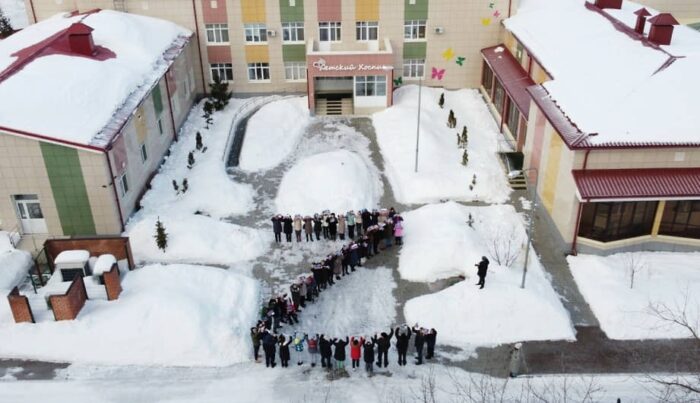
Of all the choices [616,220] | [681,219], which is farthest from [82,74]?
[681,219]

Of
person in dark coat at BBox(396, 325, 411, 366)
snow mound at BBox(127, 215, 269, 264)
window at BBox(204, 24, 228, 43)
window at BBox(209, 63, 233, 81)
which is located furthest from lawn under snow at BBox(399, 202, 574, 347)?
window at BBox(204, 24, 228, 43)

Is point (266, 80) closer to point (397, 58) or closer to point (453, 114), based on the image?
point (397, 58)

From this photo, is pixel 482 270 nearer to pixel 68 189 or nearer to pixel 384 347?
pixel 384 347

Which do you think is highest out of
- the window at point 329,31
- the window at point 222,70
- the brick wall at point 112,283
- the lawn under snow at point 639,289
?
the window at point 329,31

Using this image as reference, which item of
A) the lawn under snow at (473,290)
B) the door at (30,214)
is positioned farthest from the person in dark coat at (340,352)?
the door at (30,214)

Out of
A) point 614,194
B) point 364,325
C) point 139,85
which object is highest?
point 139,85

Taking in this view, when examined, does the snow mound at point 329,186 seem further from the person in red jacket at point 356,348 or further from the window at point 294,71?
the window at point 294,71

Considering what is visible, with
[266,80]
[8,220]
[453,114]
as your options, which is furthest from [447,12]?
[8,220]
